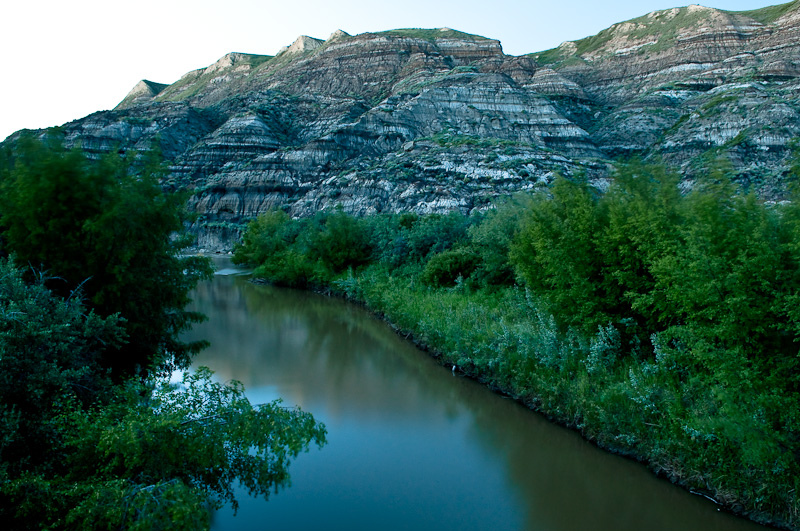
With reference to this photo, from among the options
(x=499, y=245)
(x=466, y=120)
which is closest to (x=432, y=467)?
(x=499, y=245)

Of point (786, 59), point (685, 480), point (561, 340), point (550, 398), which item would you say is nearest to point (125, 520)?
point (685, 480)

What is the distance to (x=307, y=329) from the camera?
24.3 m

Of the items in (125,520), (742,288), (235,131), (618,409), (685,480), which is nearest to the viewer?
(125,520)

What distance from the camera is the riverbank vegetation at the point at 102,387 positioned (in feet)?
18.7

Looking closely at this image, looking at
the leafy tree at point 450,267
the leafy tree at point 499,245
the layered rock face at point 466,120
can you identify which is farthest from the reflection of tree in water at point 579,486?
the layered rock face at point 466,120

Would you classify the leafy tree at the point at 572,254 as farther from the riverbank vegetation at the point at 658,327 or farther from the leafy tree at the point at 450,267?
the leafy tree at the point at 450,267

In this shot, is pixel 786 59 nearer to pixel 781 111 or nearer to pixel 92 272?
pixel 781 111

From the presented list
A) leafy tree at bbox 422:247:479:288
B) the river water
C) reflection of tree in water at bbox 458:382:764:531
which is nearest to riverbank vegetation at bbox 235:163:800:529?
reflection of tree in water at bbox 458:382:764:531

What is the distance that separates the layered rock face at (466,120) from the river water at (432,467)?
1360 inches

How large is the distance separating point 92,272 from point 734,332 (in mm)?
11088

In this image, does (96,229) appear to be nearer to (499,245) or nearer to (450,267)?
(499,245)

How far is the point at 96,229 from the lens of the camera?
31.3 ft

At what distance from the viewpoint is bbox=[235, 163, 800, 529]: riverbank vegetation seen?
8.16m

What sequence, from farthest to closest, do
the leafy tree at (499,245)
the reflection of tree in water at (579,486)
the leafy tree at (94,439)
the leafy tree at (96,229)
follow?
the leafy tree at (499,245) < the leafy tree at (96,229) < the reflection of tree in water at (579,486) < the leafy tree at (94,439)
